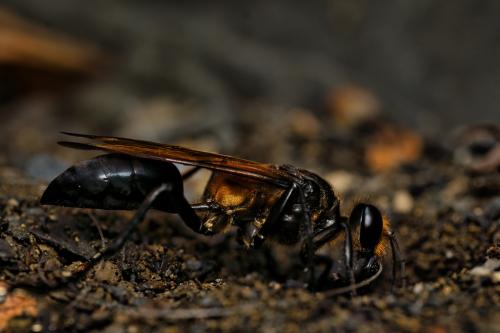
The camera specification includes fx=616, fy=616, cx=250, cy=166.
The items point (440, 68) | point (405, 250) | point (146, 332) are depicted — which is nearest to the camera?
point (146, 332)

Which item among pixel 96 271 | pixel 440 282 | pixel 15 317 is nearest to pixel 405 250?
pixel 440 282

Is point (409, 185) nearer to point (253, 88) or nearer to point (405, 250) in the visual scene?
point (405, 250)

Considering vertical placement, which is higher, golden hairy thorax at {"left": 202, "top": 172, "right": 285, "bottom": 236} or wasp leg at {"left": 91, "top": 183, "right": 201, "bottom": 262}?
golden hairy thorax at {"left": 202, "top": 172, "right": 285, "bottom": 236}

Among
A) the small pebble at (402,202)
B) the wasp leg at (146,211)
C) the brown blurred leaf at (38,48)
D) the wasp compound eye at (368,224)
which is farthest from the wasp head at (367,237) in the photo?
the brown blurred leaf at (38,48)

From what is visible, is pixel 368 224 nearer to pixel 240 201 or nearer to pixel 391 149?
pixel 240 201

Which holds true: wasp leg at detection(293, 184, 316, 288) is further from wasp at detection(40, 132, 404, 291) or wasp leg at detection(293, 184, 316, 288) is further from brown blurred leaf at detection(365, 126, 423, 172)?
brown blurred leaf at detection(365, 126, 423, 172)

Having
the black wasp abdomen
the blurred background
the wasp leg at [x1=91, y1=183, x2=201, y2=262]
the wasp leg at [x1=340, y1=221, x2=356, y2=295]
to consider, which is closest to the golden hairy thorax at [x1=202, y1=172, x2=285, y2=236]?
the wasp leg at [x1=91, y1=183, x2=201, y2=262]

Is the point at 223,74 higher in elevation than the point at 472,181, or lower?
higher

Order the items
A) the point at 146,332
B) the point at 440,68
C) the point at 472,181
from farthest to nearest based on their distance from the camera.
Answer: the point at 440,68 < the point at 472,181 < the point at 146,332
